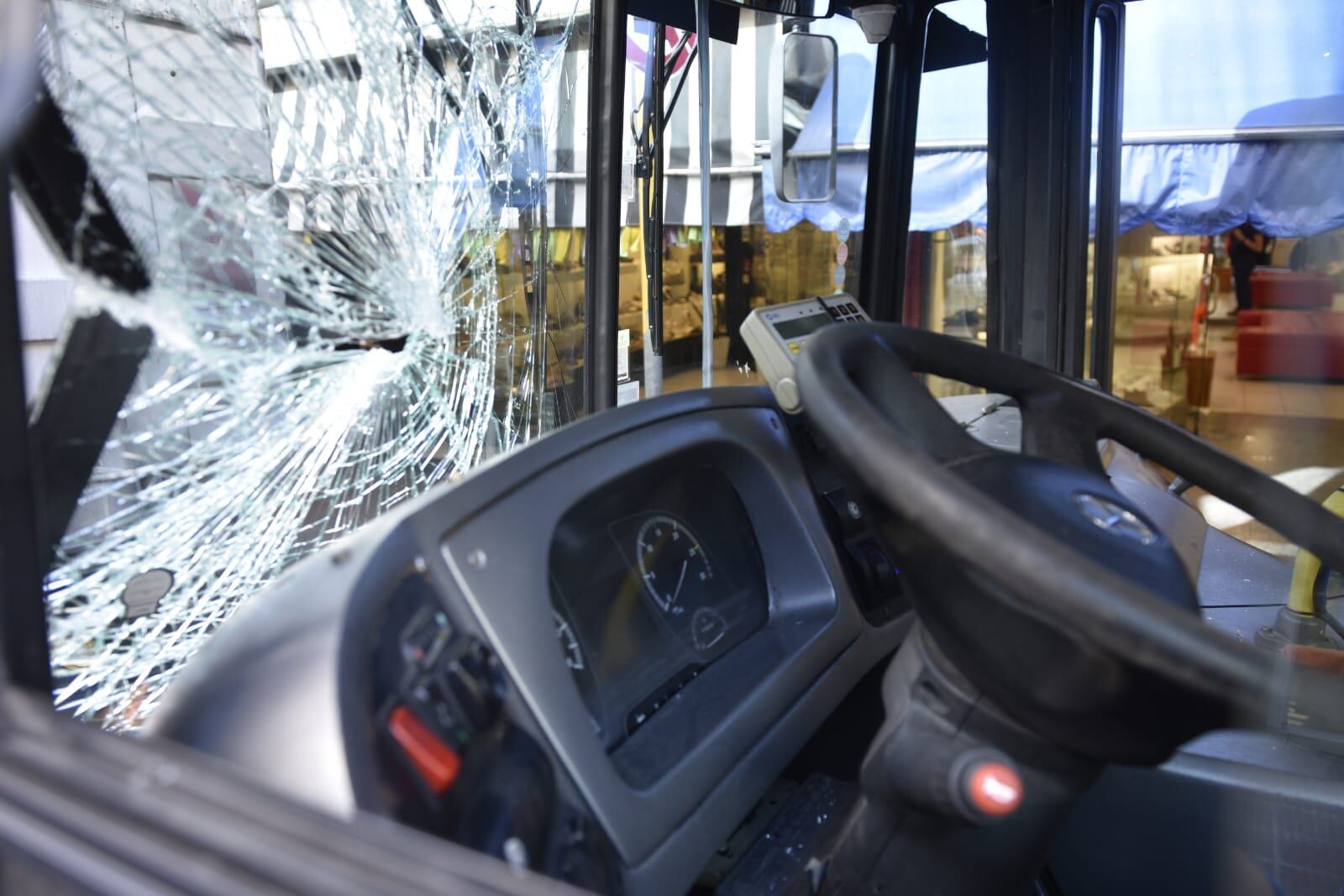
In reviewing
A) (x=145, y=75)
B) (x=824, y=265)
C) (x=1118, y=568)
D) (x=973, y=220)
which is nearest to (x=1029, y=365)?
(x=1118, y=568)

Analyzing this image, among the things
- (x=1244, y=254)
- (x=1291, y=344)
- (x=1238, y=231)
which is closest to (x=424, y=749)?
(x=1291, y=344)

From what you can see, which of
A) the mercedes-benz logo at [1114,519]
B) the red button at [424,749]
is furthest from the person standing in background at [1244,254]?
the red button at [424,749]

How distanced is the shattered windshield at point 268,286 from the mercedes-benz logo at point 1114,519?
902 millimetres

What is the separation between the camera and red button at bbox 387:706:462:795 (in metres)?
0.76

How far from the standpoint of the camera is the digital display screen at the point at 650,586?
1.23m

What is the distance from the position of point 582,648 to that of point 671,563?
0.86 ft

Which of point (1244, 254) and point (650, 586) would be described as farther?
point (1244, 254)

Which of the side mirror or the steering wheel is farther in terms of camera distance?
the side mirror

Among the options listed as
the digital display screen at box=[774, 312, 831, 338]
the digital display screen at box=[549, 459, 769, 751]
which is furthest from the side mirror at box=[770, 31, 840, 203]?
the digital display screen at box=[549, 459, 769, 751]

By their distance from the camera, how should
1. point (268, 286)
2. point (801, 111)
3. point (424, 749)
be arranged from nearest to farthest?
point (424, 749), point (268, 286), point (801, 111)

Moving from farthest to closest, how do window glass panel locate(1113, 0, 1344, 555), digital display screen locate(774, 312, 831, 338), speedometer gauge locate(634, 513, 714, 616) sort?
window glass panel locate(1113, 0, 1344, 555)
digital display screen locate(774, 312, 831, 338)
speedometer gauge locate(634, 513, 714, 616)

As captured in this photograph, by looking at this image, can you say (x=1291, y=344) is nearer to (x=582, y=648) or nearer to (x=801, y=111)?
(x=801, y=111)

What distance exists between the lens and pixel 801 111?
2.05m

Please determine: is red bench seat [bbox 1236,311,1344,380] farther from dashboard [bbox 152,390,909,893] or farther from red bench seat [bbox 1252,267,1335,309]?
dashboard [bbox 152,390,909,893]
